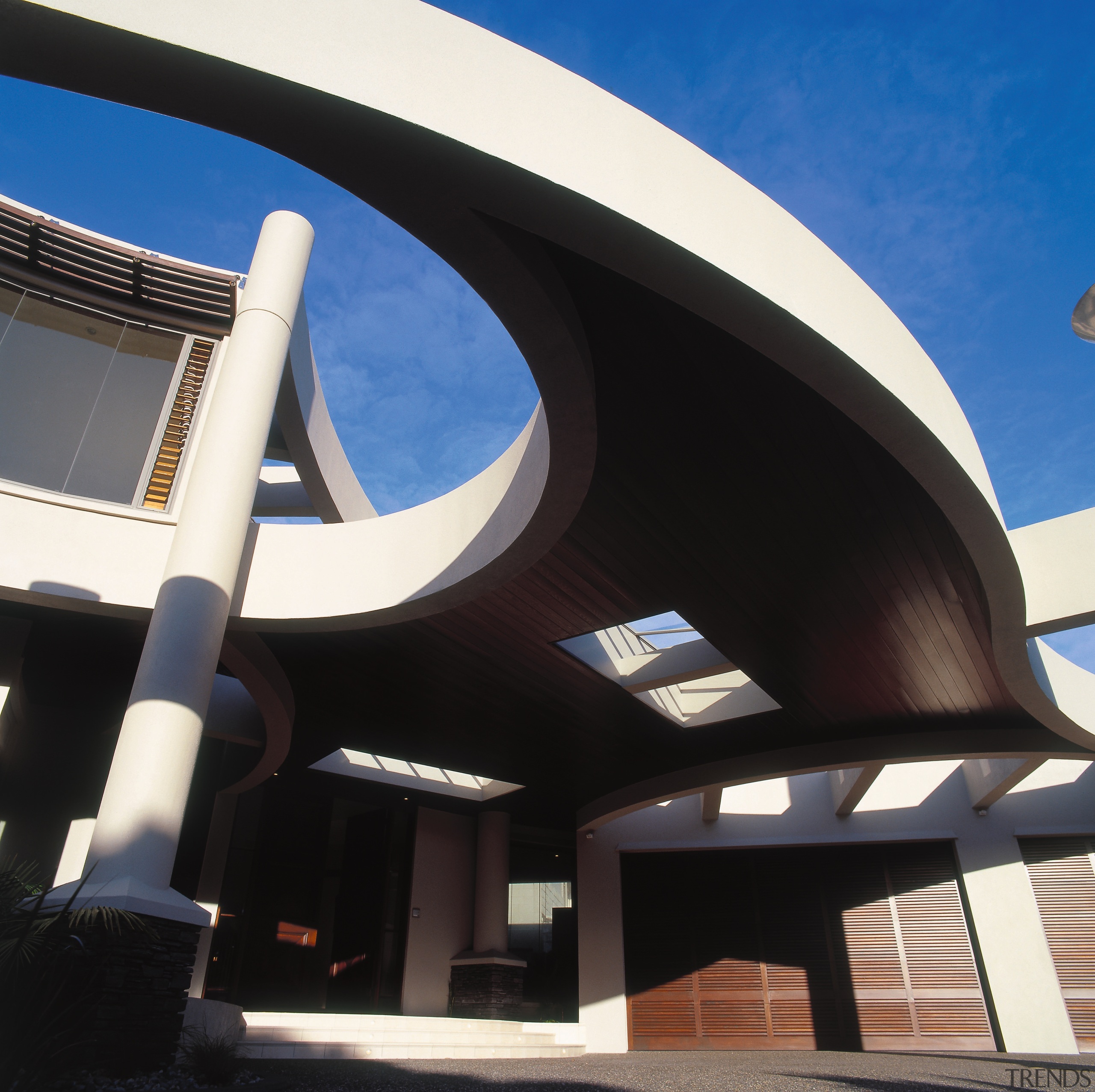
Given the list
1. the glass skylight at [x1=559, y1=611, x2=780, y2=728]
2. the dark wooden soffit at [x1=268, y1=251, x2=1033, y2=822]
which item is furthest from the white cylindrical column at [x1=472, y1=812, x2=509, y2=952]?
the glass skylight at [x1=559, y1=611, x2=780, y2=728]

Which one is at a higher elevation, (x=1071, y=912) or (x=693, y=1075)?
(x=1071, y=912)

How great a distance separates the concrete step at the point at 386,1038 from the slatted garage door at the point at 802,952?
102 inches

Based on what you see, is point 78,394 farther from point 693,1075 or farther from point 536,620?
point 693,1075

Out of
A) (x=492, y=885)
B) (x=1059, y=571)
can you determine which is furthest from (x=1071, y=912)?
(x=1059, y=571)

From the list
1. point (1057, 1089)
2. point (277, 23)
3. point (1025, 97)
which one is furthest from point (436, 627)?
point (1025, 97)

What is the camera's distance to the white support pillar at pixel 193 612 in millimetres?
5895

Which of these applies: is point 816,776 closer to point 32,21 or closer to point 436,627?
point 436,627

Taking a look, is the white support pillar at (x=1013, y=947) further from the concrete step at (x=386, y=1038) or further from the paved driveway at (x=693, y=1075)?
the concrete step at (x=386, y=1038)

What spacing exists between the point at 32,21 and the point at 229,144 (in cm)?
171

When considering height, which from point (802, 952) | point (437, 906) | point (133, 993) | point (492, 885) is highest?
point (492, 885)

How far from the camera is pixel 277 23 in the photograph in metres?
2.69

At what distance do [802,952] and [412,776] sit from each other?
7775 mm

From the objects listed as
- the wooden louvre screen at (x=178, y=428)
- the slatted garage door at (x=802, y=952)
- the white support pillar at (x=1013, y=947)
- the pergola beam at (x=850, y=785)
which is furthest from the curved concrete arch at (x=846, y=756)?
the wooden louvre screen at (x=178, y=428)

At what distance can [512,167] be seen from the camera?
2941 mm
